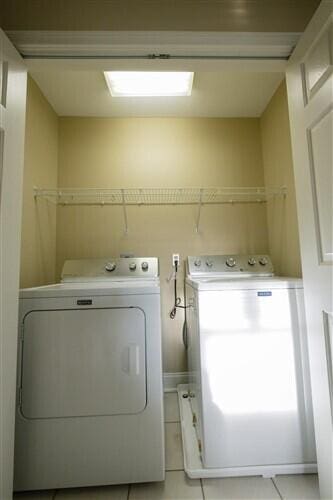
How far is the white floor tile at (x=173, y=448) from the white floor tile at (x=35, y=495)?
0.60 metres

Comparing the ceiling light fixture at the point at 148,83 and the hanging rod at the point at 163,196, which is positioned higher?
the ceiling light fixture at the point at 148,83

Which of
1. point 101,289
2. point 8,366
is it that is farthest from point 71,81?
point 8,366

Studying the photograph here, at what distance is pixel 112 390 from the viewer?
1.28m

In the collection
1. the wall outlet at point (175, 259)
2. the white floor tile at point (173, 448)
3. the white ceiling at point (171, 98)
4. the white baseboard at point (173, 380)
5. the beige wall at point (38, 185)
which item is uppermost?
the white ceiling at point (171, 98)

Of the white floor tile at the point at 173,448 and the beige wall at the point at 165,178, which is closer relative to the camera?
the white floor tile at the point at 173,448

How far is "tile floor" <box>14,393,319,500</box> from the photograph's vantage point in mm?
1239

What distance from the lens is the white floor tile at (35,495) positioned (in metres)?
1.26

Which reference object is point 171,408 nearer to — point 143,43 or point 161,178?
point 161,178

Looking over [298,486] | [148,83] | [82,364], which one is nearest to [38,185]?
[148,83]

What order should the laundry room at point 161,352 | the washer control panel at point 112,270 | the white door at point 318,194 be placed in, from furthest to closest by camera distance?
the washer control panel at point 112,270 < the laundry room at point 161,352 < the white door at point 318,194

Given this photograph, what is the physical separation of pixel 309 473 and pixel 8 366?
1581 mm

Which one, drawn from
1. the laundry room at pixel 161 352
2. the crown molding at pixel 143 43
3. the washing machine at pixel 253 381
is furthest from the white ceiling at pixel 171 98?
the washing machine at pixel 253 381

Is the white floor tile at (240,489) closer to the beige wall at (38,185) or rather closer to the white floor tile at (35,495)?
the white floor tile at (35,495)

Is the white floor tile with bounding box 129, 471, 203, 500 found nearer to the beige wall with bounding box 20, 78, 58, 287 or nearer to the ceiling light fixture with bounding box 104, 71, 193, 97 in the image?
the beige wall with bounding box 20, 78, 58, 287
